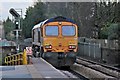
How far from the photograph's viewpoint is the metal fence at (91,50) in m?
35.9

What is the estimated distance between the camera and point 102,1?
54219 mm

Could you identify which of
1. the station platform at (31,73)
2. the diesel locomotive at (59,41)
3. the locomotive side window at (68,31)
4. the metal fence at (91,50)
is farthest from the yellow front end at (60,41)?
the metal fence at (91,50)

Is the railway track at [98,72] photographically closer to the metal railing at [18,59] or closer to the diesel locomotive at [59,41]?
the diesel locomotive at [59,41]

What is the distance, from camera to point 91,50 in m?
38.3

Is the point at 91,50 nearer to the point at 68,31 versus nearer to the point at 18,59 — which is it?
the point at 68,31

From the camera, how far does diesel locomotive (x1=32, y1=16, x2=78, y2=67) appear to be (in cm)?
2502

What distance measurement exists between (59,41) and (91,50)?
13.6m

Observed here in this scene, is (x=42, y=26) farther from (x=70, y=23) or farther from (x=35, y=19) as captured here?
(x=35, y=19)

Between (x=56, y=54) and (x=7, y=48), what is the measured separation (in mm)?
18871

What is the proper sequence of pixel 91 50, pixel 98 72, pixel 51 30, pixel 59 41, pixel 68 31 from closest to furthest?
pixel 98 72, pixel 59 41, pixel 51 30, pixel 68 31, pixel 91 50

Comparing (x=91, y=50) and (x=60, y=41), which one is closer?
(x=60, y=41)

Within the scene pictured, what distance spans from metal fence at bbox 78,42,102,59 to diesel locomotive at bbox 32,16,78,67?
33.6 ft

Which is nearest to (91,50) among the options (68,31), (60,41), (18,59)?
(68,31)

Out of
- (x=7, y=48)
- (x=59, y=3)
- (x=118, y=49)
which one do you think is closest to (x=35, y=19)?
(x=59, y=3)
